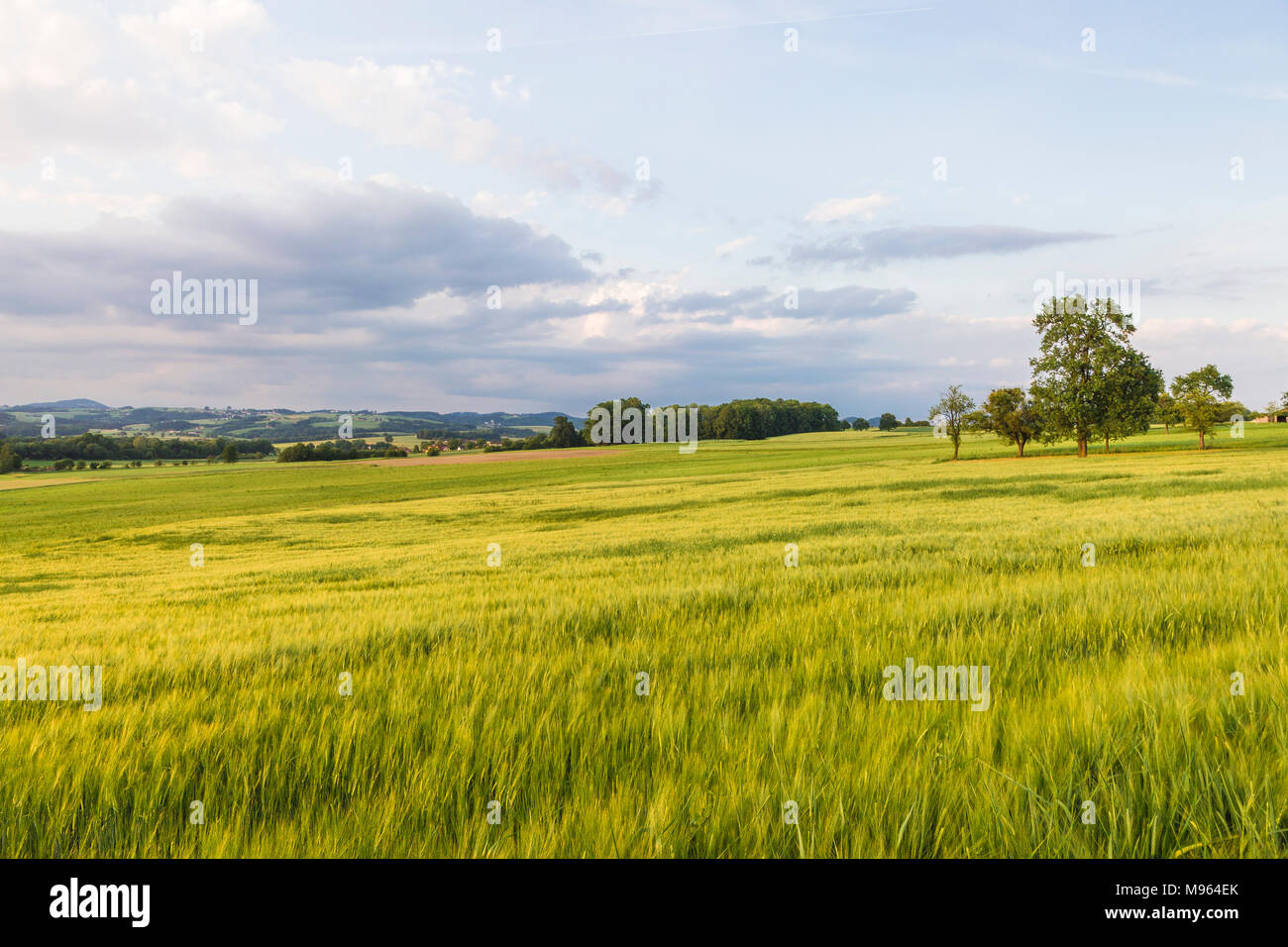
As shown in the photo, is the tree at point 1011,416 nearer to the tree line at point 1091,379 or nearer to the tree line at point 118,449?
the tree line at point 1091,379

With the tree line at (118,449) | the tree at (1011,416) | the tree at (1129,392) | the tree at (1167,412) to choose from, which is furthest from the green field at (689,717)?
the tree line at (118,449)

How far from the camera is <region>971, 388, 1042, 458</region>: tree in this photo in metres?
70.2

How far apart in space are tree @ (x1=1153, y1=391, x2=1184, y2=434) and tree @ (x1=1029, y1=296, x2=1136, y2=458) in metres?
5.66

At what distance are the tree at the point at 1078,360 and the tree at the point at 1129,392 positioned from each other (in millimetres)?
388

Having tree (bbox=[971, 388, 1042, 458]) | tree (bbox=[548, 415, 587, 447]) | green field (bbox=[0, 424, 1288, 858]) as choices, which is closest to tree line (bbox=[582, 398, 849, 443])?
tree (bbox=[548, 415, 587, 447])

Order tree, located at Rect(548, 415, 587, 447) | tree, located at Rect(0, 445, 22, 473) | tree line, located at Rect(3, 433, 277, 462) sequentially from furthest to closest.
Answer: tree, located at Rect(548, 415, 587, 447) → tree line, located at Rect(3, 433, 277, 462) → tree, located at Rect(0, 445, 22, 473)

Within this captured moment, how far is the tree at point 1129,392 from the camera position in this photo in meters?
54.5

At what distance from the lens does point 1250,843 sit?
1979mm

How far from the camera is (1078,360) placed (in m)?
56.7

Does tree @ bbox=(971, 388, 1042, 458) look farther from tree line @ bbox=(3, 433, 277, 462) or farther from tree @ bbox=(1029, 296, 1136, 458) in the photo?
tree line @ bbox=(3, 433, 277, 462)

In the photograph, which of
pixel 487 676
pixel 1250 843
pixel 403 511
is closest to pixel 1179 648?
pixel 1250 843
